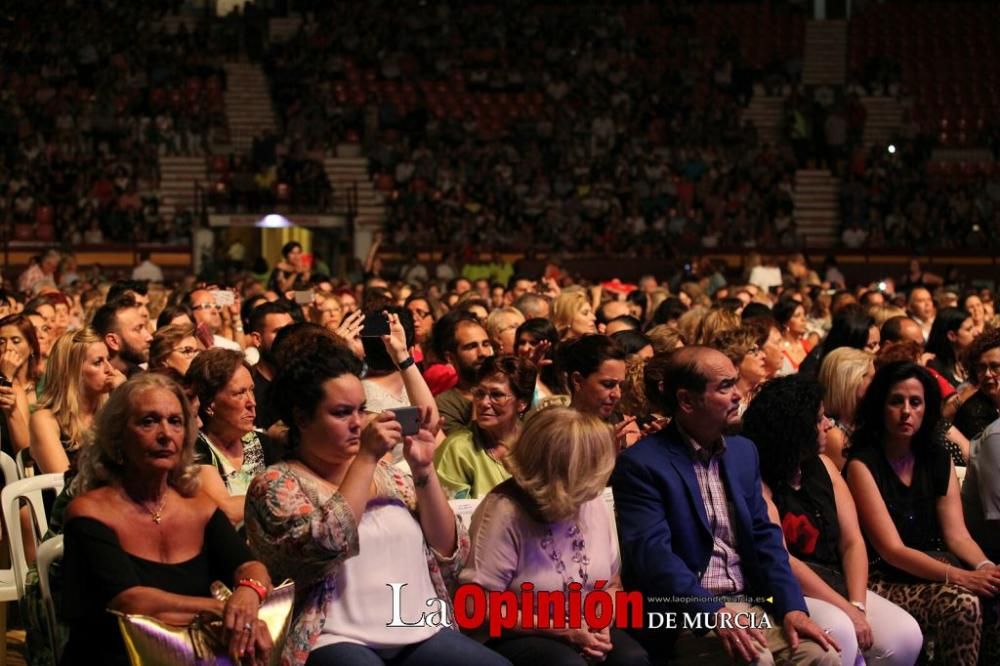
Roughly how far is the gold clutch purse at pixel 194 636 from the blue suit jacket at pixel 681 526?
3.76 ft

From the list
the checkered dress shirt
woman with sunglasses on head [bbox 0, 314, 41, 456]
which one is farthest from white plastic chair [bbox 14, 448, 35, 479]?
the checkered dress shirt

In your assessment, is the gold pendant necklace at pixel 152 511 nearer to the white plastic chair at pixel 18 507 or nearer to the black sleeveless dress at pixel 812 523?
the white plastic chair at pixel 18 507

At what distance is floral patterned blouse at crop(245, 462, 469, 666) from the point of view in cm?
380

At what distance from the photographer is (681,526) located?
15.0 ft

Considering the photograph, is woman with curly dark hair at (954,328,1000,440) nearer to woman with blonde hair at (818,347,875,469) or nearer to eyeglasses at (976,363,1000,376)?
eyeglasses at (976,363,1000,376)

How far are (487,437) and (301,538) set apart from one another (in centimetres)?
151

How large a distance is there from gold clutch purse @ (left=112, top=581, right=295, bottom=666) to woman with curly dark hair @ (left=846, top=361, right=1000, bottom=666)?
232cm

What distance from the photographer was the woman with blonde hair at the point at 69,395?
564cm

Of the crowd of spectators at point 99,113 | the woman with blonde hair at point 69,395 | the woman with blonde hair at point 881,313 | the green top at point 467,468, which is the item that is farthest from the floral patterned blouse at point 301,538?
the crowd of spectators at point 99,113

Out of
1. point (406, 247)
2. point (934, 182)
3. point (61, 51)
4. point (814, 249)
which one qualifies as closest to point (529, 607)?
point (406, 247)

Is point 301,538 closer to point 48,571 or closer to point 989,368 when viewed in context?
point 48,571

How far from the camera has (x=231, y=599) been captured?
Result: 12.5 feet

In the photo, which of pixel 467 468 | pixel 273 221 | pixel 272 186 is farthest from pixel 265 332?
pixel 272 186

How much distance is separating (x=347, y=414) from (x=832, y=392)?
295cm
